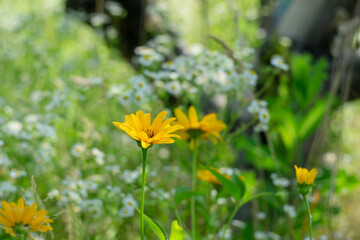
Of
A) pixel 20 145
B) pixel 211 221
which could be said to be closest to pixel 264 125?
pixel 211 221

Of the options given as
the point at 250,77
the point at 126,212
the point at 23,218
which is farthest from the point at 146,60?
the point at 23,218

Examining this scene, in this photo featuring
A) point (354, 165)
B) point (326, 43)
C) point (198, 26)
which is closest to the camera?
point (326, 43)

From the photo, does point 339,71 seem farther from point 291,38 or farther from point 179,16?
point 179,16

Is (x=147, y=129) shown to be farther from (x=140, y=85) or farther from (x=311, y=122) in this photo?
(x=311, y=122)

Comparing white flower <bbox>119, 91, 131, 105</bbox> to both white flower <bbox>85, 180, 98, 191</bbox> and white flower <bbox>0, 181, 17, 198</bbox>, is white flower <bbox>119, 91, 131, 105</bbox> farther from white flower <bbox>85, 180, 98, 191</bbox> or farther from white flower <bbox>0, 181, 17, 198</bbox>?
white flower <bbox>0, 181, 17, 198</bbox>

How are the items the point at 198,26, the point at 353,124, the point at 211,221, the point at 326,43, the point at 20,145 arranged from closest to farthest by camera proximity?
the point at 211,221, the point at 20,145, the point at 326,43, the point at 353,124, the point at 198,26

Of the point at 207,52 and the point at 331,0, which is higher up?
the point at 331,0

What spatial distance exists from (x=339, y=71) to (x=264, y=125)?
22 cm

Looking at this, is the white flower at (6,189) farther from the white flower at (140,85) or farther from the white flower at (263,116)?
the white flower at (263,116)

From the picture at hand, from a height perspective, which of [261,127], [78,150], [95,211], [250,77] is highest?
[250,77]

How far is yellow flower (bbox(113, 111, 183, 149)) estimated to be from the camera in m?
Answer: 0.49

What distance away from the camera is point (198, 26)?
10.2ft

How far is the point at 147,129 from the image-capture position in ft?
1.79

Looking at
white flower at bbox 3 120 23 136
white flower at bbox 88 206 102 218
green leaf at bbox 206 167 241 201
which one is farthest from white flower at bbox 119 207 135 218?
white flower at bbox 3 120 23 136
